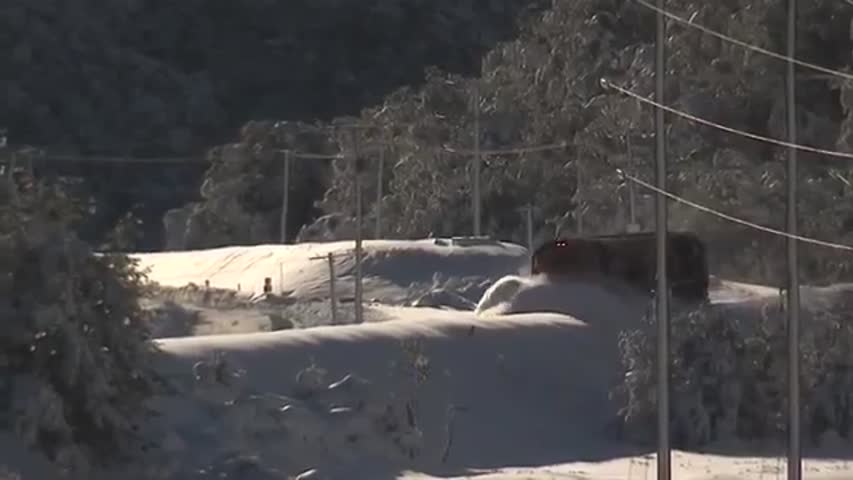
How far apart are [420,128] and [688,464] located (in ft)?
125

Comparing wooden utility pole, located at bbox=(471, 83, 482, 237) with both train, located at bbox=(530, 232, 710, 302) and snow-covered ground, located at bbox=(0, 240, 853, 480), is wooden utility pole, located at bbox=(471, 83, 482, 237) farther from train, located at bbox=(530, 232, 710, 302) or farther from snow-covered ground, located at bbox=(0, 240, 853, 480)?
train, located at bbox=(530, 232, 710, 302)

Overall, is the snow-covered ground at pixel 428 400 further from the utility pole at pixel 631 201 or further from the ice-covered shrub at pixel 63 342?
the utility pole at pixel 631 201

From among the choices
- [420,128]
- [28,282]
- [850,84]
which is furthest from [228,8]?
[28,282]

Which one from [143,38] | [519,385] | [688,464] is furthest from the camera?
[143,38]

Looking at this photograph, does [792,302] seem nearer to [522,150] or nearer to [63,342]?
[63,342]

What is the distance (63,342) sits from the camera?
2700cm

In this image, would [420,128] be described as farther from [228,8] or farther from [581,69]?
[228,8]

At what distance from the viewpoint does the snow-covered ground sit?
2927 cm

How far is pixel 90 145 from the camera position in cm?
8500

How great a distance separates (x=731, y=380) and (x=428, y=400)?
5.79 metres

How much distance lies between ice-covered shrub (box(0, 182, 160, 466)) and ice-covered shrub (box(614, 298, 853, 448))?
9.62m

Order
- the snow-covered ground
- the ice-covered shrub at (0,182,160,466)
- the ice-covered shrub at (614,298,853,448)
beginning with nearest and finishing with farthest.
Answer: the ice-covered shrub at (0,182,160,466), the snow-covered ground, the ice-covered shrub at (614,298,853,448)

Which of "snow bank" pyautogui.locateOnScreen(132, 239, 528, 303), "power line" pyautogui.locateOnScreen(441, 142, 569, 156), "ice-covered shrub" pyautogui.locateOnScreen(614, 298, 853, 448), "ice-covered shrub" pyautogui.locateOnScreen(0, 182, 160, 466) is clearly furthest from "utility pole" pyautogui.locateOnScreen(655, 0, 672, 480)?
"power line" pyautogui.locateOnScreen(441, 142, 569, 156)

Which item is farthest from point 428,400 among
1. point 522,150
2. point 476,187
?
point 522,150
